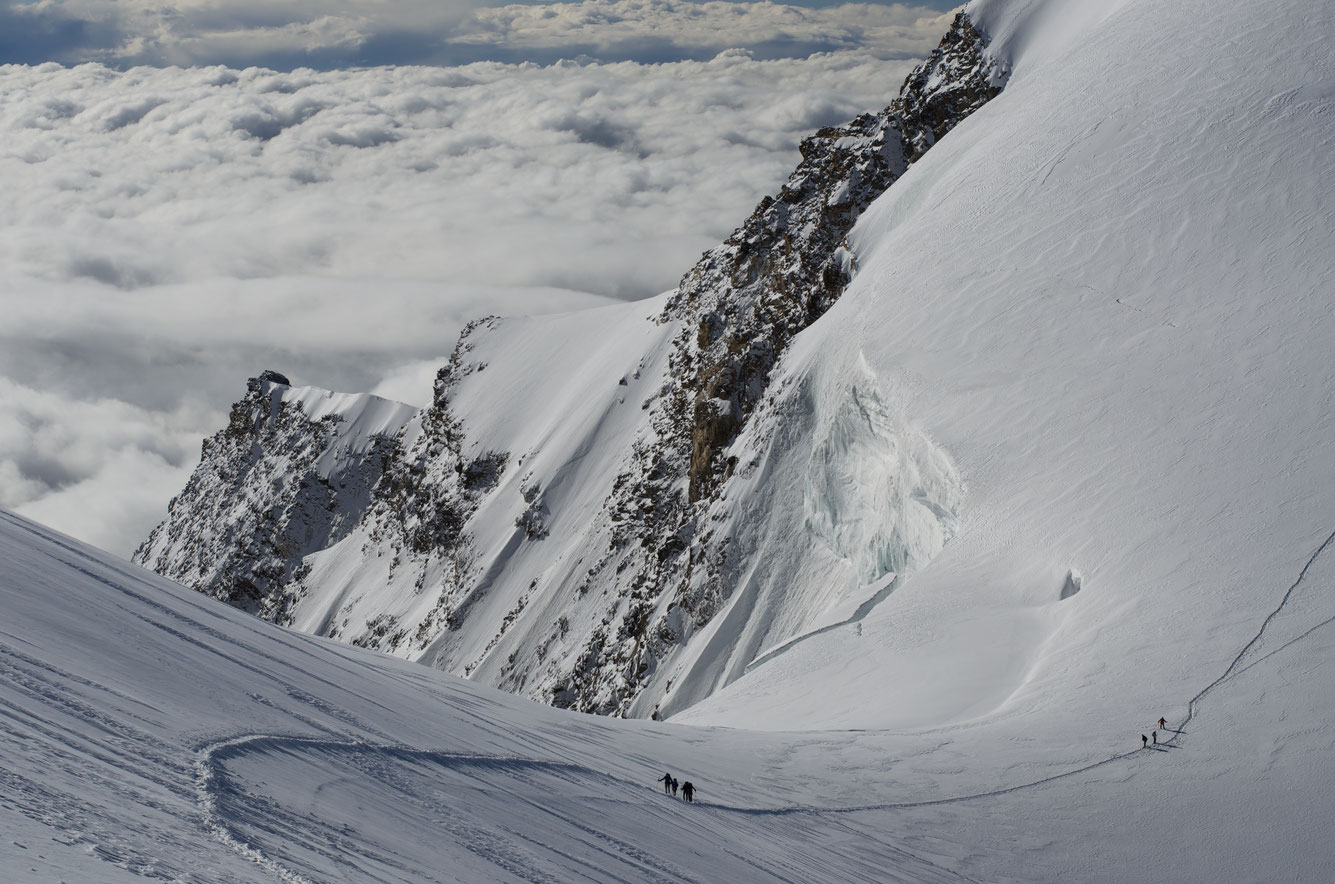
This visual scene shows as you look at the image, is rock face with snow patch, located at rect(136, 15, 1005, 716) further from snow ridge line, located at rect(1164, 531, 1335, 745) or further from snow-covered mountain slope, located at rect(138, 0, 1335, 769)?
snow ridge line, located at rect(1164, 531, 1335, 745)

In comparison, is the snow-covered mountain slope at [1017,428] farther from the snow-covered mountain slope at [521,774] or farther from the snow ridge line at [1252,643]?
the snow-covered mountain slope at [521,774]

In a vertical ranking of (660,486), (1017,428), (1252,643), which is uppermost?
(660,486)

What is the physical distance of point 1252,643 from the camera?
3083cm

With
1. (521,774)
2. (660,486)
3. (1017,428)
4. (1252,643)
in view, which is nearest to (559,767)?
(521,774)

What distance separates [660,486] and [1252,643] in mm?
72634

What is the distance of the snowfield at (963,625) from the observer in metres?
17.7

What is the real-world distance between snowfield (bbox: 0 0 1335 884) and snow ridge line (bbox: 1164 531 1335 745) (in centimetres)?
11

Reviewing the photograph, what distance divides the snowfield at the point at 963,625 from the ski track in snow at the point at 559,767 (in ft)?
0.35

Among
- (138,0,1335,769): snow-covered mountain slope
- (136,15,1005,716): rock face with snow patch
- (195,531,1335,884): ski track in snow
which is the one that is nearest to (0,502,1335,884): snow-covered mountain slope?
(195,531,1335,884): ski track in snow

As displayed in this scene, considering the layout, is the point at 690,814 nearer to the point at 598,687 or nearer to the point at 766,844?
the point at 766,844

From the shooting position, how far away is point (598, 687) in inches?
3378

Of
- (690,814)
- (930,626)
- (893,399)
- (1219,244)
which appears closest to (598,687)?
(893,399)

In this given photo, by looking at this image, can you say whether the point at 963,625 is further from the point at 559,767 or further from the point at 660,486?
the point at 660,486

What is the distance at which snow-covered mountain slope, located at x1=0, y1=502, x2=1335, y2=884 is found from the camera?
1448cm
